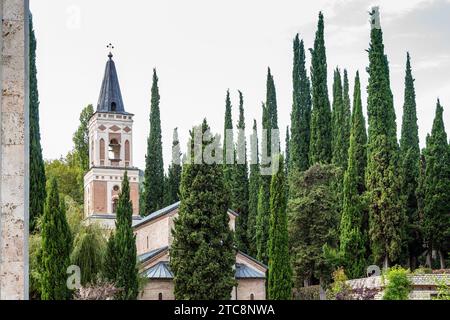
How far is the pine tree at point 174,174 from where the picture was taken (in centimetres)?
3138

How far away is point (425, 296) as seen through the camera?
17.4 m

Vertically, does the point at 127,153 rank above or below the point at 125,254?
above

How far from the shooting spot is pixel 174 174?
32.3 metres

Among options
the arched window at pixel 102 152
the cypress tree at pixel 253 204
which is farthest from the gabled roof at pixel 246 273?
the arched window at pixel 102 152

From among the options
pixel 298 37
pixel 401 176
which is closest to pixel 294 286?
pixel 401 176

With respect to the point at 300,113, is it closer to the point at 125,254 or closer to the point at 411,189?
the point at 411,189

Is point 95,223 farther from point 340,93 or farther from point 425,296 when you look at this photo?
point 340,93

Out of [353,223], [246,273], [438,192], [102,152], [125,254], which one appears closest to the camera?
[125,254]

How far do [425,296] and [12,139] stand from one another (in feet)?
41.6

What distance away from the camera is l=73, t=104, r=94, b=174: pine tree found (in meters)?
36.0

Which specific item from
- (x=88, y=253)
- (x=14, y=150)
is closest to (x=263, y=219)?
(x=88, y=253)

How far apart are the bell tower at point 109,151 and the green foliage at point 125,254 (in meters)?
7.48

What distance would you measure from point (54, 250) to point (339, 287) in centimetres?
686

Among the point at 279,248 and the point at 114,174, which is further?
the point at 114,174
